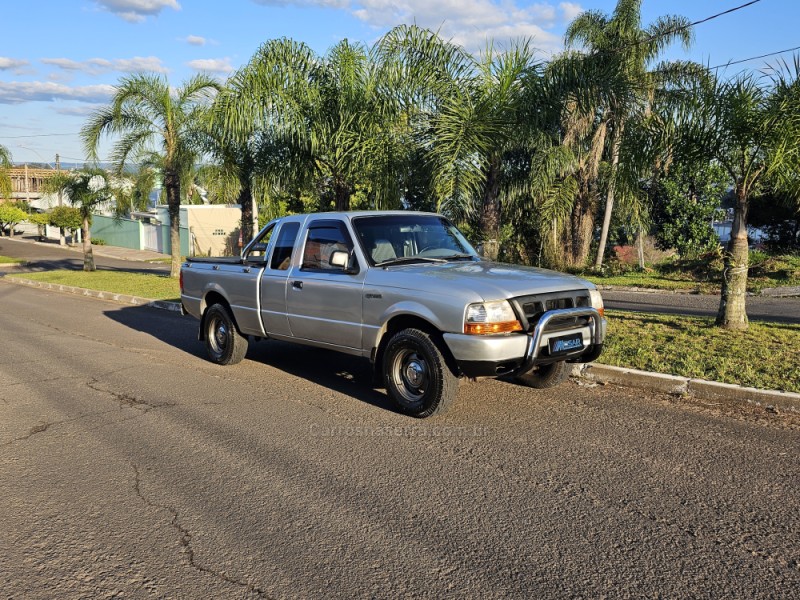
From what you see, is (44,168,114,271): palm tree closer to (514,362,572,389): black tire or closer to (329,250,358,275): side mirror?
(329,250,358,275): side mirror

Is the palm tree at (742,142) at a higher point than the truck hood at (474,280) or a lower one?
higher

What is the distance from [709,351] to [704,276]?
11147 millimetres

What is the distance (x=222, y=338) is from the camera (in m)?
8.80

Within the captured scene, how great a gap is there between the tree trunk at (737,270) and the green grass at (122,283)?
11198 mm

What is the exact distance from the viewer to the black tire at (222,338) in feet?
27.9

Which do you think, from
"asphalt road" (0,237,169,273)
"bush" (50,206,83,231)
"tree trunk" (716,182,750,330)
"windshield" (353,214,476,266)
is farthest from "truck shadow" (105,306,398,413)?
"bush" (50,206,83,231)

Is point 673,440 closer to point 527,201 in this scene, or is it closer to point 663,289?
point 663,289

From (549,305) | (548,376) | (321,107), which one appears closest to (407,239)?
(549,305)

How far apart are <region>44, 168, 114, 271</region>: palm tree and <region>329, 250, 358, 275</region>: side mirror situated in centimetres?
2094

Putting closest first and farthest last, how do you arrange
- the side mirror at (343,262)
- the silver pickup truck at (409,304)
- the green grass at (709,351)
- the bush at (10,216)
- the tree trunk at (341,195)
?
the silver pickup truck at (409,304), the side mirror at (343,262), the green grass at (709,351), the tree trunk at (341,195), the bush at (10,216)

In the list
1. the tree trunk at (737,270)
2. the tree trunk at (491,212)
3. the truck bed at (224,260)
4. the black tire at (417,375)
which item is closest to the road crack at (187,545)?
the black tire at (417,375)

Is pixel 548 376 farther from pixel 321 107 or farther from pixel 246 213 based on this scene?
pixel 246 213

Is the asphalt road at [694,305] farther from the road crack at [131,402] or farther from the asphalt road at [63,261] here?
the asphalt road at [63,261]

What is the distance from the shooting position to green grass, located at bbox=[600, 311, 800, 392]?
22.5 feet
